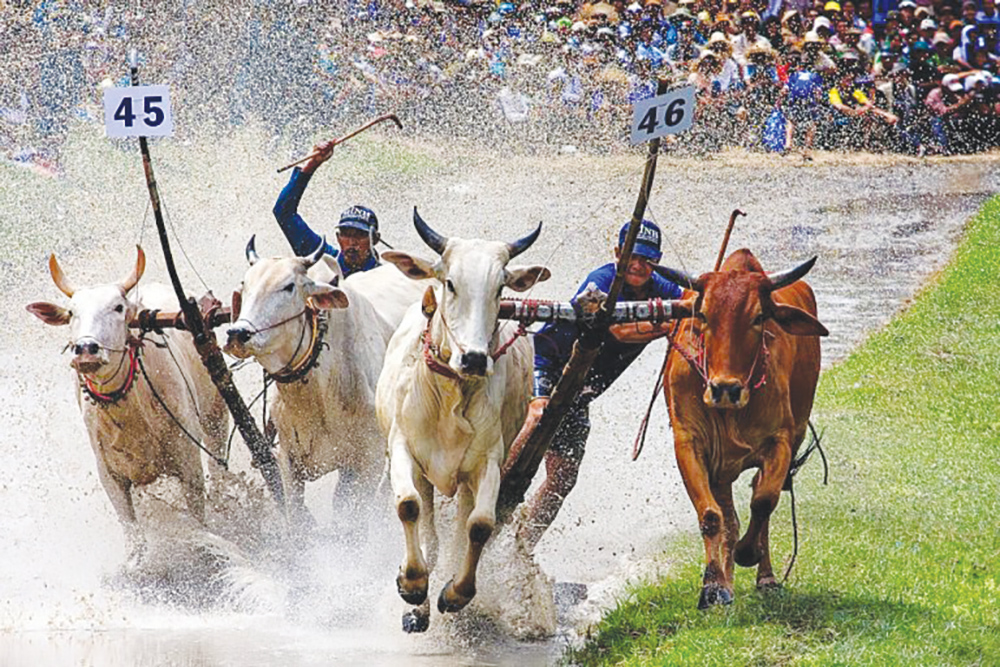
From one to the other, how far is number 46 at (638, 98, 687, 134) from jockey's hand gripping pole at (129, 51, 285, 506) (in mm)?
2209

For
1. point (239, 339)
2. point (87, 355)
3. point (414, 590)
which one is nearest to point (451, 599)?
point (414, 590)

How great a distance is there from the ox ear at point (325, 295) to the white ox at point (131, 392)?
86 cm

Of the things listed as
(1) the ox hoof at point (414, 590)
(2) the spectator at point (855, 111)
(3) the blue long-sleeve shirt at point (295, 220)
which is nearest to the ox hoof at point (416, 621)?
(1) the ox hoof at point (414, 590)

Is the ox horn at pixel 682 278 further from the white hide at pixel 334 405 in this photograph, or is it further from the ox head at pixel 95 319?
the ox head at pixel 95 319

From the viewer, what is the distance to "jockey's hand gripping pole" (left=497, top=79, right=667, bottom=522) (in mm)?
7672

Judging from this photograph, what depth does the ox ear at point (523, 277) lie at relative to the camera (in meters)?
7.60

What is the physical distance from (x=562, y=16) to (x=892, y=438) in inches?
489

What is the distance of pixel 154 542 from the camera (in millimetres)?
9352

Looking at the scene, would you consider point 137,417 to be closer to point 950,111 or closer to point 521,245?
point 521,245

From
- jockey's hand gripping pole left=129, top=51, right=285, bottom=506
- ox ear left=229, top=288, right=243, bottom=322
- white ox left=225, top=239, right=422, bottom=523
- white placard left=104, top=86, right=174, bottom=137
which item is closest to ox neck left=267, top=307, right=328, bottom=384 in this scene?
white ox left=225, top=239, right=422, bottom=523

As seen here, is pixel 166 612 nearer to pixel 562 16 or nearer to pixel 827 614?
pixel 827 614

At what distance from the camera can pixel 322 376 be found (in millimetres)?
9023

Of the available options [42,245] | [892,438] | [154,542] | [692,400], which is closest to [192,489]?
[154,542]

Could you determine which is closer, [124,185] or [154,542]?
[154,542]
